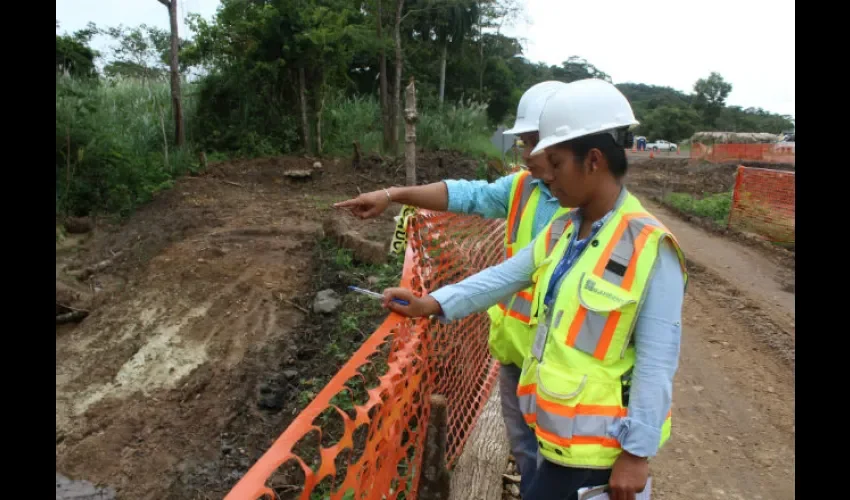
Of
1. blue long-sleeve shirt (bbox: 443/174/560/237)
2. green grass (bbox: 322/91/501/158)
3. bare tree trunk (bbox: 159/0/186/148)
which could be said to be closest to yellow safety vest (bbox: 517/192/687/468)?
blue long-sleeve shirt (bbox: 443/174/560/237)

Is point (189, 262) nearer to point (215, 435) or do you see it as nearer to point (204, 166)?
point (215, 435)

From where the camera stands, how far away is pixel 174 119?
14.0 meters

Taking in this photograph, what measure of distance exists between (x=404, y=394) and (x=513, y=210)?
91 cm

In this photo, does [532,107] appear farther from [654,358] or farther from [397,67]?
[397,67]

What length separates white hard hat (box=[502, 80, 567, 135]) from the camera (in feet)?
8.11

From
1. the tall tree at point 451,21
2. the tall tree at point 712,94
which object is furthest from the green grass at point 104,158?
the tall tree at point 712,94

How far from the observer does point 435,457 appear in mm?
2613

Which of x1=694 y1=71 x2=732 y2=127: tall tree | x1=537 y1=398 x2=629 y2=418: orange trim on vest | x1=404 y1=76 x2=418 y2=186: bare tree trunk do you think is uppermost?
x1=694 y1=71 x2=732 y2=127: tall tree

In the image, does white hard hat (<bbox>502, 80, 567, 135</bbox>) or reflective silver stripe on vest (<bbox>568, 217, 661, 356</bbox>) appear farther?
white hard hat (<bbox>502, 80, 567, 135</bbox>)

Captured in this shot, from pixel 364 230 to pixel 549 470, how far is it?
7.84 m

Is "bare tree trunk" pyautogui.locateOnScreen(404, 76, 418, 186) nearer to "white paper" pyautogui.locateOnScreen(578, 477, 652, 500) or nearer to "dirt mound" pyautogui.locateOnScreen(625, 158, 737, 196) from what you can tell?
"white paper" pyautogui.locateOnScreen(578, 477, 652, 500)

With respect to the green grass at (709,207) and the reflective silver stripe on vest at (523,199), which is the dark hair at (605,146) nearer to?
the reflective silver stripe on vest at (523,199)

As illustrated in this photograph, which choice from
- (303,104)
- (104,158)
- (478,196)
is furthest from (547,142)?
(303,104)

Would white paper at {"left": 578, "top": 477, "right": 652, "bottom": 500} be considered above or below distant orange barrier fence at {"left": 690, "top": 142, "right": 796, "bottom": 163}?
below
